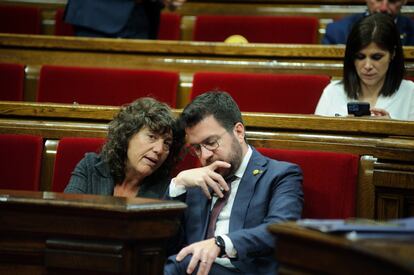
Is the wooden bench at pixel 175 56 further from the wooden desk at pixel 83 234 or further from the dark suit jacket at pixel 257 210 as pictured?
the wooden desk at pixel 83 234

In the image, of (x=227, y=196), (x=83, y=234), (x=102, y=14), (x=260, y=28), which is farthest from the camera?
(x=260, y=28)

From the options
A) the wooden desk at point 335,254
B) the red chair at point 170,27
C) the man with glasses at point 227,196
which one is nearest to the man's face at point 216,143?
the man with glasses at point 227,196

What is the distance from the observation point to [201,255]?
887mm

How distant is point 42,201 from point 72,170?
1.24 feet

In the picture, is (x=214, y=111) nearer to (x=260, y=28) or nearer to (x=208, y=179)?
(x=208, y=179)

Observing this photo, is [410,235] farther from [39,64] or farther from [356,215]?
[39,64]

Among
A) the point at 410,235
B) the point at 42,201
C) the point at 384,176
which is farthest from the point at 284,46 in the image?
the point at 410,235

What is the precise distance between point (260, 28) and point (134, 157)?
83 centimetres

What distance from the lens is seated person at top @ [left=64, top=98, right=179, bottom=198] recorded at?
108 centimetres

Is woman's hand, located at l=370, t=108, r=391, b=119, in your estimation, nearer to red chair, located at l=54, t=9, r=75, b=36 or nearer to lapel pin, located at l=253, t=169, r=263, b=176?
lapel pin, located at l=253, t=169, r=263, b=176

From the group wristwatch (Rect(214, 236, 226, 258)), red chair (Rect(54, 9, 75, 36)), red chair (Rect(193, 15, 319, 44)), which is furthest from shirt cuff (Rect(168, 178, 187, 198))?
red chair (Rect(54, 9, 75, 36))

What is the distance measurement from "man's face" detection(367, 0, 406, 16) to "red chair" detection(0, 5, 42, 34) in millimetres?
852

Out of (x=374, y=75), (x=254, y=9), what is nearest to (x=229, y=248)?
(x=374, y=75)

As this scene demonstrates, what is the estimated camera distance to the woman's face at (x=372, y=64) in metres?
1.27
